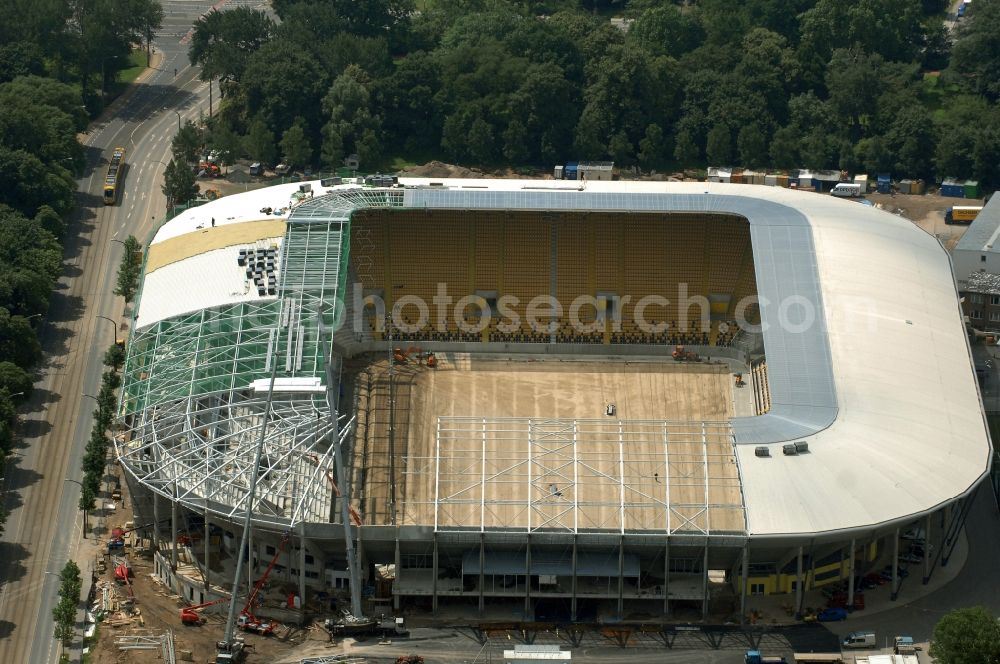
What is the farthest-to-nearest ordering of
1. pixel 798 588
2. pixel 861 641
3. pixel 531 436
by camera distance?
pixel 531 436, pixel 798 588, pixel 861 641

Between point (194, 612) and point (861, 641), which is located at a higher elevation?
point (194, 612)

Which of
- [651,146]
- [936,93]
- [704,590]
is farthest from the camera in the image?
[936,93]

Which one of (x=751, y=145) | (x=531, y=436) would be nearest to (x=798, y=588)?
(x=531, y=436)

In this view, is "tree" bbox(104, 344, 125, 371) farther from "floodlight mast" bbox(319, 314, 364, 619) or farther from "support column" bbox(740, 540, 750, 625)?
"support column" bbox(740, 540, 750, 625)

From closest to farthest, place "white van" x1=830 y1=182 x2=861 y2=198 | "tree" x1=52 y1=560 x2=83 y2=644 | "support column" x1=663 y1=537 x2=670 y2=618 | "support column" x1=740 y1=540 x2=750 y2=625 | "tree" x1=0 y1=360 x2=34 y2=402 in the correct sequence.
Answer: "tree" x1=52 y1=560 x2=83 y2=644, "support column" x1=740 y1=540 x2=750 y2=625, "support column" x1=663 y1=537 x2=670 y2=618, "tree" x1=0 y1=360 x2=34 y2=402, "white van" x1=830 y1=182 x2=861 y2=198

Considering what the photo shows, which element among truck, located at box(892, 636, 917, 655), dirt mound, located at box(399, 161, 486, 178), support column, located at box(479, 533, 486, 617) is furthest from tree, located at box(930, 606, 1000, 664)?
dirt mound, located at box(399, 161, 486, 178)

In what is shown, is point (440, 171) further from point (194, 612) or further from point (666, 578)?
point (666, 578)

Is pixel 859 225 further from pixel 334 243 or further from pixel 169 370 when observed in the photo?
pixel 169 370

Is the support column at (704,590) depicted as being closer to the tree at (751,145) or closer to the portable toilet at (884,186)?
the portable toilet at (884,186)
